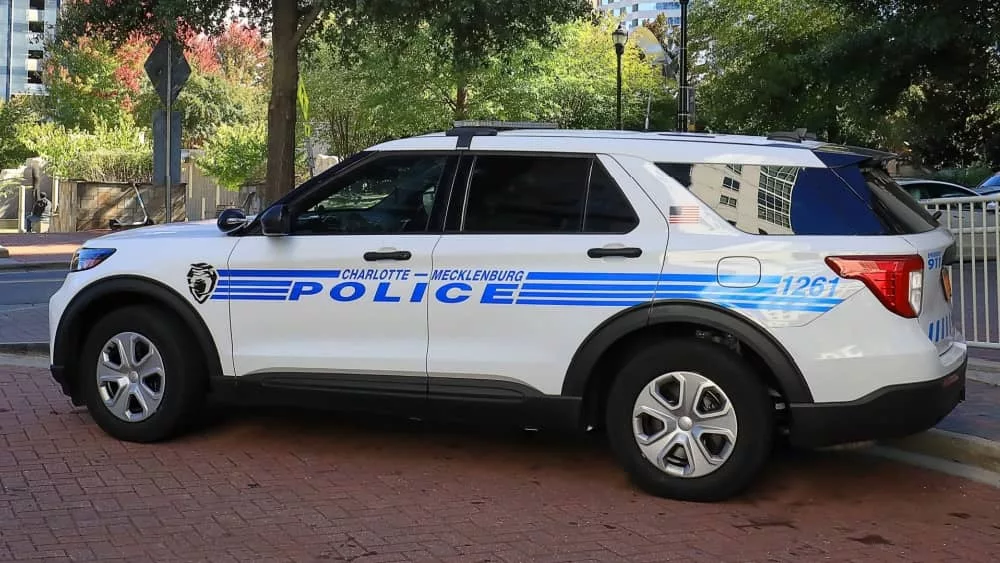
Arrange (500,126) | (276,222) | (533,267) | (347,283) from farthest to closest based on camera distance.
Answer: (500,126), (276,222), (347,283), (533,267)

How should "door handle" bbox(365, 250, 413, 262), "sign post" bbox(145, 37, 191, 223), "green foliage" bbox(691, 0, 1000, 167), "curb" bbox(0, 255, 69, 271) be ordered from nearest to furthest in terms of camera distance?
"door handle" bbox(365, 250, 413, 262)
"sign post" bbox(145, 37, 191, 223)
"curb" bbox(0, 255, 69, 271)
"green foliage" bbox(691, 0, 1000, 167)

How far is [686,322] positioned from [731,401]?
16.0 inches

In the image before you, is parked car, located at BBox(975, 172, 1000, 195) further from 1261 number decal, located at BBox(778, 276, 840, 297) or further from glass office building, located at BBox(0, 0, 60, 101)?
glass office building, located at BBox(0, 0, 60, 101)

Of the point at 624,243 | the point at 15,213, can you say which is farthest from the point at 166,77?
the point at 15,213

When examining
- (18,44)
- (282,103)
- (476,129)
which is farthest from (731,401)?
(18,44)

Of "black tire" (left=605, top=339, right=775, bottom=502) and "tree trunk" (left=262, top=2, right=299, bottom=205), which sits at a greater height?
"tree trunk" (left=262, top=2, right=299, bottom=205)

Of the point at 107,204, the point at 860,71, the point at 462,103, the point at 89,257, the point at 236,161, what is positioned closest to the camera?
the point at 89,257

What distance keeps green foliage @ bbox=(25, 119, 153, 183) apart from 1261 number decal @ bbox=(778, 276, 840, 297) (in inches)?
1123

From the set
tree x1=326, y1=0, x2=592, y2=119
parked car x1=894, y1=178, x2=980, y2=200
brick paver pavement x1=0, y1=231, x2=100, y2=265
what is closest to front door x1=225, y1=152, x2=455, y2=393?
tree x1=326, y1=0, x2=592, y2=119

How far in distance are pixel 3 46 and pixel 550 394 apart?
429ft

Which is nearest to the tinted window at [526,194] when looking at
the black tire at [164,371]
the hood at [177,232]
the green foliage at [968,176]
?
the hood at [177,232]

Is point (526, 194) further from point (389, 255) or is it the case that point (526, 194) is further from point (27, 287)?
point (27, 287)

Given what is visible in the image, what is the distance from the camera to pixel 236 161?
33.9 m

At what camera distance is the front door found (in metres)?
5.80
